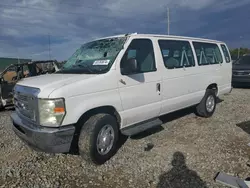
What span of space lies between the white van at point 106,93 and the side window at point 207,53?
0.27 m

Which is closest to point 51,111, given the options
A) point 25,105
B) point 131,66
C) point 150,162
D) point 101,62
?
point 25,105

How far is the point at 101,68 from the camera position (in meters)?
3.78

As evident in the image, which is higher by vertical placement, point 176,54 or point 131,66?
point 176,54

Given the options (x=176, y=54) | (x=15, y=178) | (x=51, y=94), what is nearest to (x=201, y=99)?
(x=176, y=54)

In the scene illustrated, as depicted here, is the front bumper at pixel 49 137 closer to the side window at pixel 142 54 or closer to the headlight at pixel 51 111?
the headlight at pixel 51 111

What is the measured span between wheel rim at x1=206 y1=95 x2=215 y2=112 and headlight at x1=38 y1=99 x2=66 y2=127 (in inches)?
175

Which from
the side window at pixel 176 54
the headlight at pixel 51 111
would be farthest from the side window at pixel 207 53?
the headlight at pixel 51 111

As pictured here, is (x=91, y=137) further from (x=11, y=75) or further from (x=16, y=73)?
(x=11, y=75)

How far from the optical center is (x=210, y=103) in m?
6.38

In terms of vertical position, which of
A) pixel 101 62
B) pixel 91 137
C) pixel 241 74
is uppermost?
pixel 101 62

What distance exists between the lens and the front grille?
3315 mm

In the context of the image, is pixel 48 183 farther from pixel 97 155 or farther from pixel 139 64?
pixel 139 64

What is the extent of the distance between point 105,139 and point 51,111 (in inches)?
42.9

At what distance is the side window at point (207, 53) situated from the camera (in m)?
5.80
